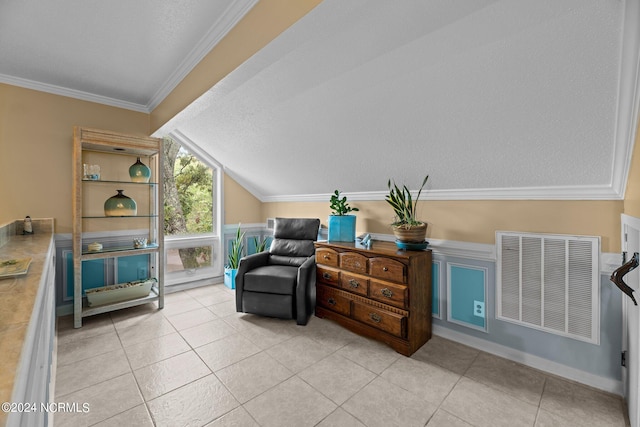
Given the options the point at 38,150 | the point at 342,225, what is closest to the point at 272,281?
the point at 342,225

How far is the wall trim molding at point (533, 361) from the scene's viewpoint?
190cm

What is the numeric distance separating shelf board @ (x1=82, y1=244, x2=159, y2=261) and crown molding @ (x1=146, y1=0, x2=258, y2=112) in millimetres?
1703

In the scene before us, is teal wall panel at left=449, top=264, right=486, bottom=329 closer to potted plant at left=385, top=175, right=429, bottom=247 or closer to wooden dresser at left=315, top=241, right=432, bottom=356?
wooden dresser at left=315, top=241, right=432, bottom=356

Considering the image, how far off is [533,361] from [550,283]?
0.61 meters

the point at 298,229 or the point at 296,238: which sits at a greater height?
the point at 298,229

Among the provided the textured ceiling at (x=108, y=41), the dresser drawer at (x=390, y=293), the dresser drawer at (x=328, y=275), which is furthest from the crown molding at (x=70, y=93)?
the dresser drawer at (x=390, y=293)

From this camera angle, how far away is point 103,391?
188 cm

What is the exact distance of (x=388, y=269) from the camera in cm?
245

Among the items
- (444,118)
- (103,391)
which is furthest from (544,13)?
(103,391)

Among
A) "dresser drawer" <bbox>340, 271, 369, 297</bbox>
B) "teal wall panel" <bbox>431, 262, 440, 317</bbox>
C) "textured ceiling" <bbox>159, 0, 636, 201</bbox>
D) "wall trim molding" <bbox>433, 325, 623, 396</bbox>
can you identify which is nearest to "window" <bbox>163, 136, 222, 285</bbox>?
"textured ceiling" <bbox>159, 0, 636, 201</bbox>

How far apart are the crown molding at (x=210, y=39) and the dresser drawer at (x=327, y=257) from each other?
2013 millimetres

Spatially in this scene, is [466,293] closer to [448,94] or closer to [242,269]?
[448,94]

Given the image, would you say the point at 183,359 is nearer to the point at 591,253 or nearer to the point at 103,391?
the point at 103,391

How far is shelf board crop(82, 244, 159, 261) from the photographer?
2.95 meters
